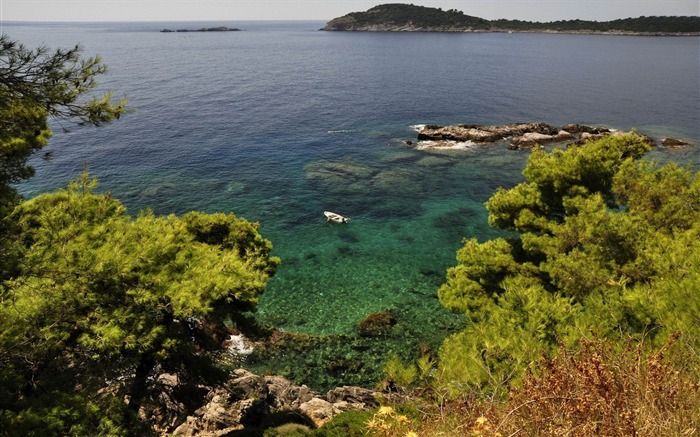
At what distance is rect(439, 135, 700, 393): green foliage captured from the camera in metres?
10.0

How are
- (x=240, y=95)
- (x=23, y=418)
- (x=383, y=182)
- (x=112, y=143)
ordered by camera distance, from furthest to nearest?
(x=240, y=95)
(x=112, y=143)
(x=383, y=182)
(x=23, y=418)

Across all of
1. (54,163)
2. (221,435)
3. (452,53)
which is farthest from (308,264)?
(452,53)

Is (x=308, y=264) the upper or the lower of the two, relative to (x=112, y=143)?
lower

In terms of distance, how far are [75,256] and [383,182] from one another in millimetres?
37653

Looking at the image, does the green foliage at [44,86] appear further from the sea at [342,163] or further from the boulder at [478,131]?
the boulder at [478,131]

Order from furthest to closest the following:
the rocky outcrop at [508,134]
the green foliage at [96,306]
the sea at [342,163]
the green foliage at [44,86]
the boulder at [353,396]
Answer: the rocky outcrop at [508,134], the sea at [342,163], the boulder at [353,396], the green foliage at [96,306], the green foliage at [44,86]

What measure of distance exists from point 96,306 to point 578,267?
1793cm

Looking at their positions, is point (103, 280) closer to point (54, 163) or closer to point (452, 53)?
point (54, 163)

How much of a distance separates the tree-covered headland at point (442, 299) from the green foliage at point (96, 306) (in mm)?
60

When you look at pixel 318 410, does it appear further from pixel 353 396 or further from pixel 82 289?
pixel 82 289

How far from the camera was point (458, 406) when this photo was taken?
22.5 feet

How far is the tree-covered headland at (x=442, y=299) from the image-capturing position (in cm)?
624

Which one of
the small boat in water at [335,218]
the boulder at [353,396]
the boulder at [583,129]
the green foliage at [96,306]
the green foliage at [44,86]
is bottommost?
the boulder at [353,396]

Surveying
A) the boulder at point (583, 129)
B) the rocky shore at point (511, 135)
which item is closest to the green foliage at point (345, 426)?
the rocky shore at point (511, 135)
